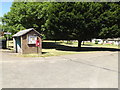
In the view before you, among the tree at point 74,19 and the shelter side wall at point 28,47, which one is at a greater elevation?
the tree at point 74,19

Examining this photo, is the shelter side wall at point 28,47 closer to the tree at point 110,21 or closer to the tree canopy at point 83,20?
the tree canopy at point 83,20

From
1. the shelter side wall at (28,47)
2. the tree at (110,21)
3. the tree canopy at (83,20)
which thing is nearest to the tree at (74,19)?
the tree canopy at (83,20)

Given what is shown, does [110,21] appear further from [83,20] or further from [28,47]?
[28,47]

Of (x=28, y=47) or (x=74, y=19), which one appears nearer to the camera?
(x=28, y=47)

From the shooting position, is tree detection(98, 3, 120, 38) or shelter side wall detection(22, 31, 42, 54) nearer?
shelter side wall detection(22, 31, 42, 54)

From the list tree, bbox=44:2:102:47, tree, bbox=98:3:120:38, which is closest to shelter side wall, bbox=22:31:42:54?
tree, bbox=44:2:102:47

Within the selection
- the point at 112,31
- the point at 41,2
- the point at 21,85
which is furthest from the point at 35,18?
the point at 21,85

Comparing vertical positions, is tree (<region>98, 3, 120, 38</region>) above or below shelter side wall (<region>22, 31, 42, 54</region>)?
above

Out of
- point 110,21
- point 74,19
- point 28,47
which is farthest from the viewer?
point 110,21

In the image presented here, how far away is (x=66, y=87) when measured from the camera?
4578mm

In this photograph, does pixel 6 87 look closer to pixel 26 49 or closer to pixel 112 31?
pixel 26 49

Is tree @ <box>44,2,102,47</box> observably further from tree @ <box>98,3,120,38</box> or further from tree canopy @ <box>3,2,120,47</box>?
tree @ <box>98,3,120,38</box>

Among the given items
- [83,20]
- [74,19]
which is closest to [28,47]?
[74,19]

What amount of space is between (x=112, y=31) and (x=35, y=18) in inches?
469
